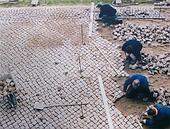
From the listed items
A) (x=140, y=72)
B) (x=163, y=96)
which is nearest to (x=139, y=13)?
(x=140, y=72)

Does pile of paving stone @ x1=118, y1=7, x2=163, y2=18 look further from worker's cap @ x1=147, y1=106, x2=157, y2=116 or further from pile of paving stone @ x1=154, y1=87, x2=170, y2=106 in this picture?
worker's cap @ x1=147, y1=106, x2=157, y2=116

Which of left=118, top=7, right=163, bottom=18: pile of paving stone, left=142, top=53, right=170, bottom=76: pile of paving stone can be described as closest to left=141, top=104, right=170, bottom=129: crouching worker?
left=142, top=53, right=170, bottom=76: pile of paving stone

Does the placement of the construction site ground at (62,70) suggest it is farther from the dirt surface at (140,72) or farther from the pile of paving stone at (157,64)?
the pile of paving stone at (157,64)

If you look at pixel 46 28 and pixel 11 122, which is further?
pixel 46 28

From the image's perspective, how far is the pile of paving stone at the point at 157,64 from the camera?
15.8m

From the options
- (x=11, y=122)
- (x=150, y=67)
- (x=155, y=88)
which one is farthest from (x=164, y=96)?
(x=11, y=122)

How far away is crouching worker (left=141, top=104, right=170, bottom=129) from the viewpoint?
497 inches

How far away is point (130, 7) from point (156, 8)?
1402 millimetres

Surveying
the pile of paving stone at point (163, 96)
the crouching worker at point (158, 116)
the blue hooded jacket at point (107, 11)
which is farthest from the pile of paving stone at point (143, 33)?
the crouching worker at point (158, 116)

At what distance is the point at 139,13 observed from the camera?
66.9 feet

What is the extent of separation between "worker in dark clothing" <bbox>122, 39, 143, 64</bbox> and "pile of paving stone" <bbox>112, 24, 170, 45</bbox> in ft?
5.48

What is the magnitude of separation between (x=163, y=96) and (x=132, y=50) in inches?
110

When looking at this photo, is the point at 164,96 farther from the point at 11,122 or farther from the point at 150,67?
the point at 11,122

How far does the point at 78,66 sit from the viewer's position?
53.2ft
